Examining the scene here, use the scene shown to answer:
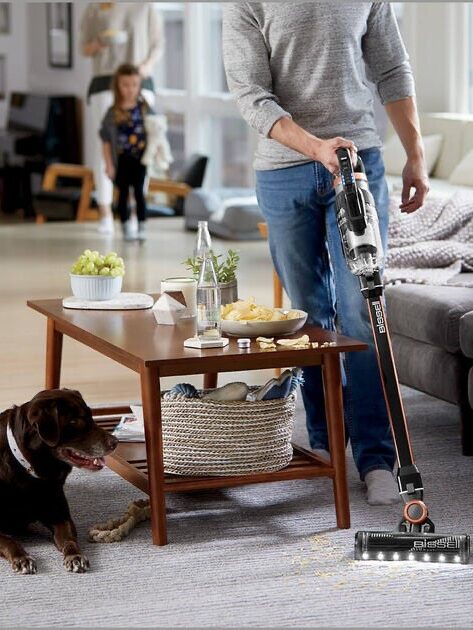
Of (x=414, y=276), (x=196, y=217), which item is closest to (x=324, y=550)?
(x=414, y=276)

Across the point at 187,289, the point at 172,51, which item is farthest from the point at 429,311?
the point at 172,51

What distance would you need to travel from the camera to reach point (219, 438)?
Result: 116 inches

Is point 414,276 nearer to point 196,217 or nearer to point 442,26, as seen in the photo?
point 442,26

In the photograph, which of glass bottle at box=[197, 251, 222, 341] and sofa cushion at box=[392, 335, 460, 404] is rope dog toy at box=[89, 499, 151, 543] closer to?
glass bottle at box=[197, 251, 222, 341]

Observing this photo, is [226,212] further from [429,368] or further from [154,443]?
[154,443]

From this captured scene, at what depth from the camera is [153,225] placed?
984cm

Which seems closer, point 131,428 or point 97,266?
point 131,428

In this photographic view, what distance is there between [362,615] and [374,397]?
34.8 inches

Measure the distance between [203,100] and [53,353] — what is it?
23.7 feet

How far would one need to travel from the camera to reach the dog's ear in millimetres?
2740

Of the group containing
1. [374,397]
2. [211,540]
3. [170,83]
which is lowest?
[211,540]

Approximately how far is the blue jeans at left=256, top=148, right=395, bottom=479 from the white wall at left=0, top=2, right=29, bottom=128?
380 inches

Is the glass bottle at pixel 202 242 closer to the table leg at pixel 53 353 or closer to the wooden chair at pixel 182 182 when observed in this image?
the table leg at pixel 53 353

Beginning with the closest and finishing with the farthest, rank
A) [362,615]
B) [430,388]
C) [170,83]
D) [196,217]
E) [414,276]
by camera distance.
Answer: [362,615] → [430,388] → [414,276] → [196,217] → [170,83]
